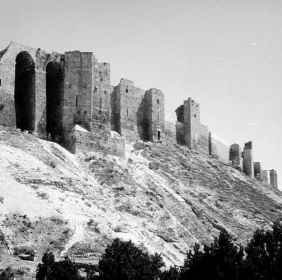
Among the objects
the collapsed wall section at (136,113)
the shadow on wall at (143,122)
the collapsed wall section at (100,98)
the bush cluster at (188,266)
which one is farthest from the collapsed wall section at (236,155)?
the bush cluster at (188,266)

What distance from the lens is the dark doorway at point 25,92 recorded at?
43.2m

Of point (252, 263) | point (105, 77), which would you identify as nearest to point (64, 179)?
point (105, 77)

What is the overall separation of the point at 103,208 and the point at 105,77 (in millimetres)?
14576

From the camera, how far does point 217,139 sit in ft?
215

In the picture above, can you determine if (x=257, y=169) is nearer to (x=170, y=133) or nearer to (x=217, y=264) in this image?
(x=170, y=133)

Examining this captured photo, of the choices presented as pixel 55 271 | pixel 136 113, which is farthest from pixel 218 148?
pixel 55 271

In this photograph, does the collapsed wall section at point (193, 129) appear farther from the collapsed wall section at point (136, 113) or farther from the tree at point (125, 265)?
the tree at point (125, 265)

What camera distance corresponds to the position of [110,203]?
3706 centimetres

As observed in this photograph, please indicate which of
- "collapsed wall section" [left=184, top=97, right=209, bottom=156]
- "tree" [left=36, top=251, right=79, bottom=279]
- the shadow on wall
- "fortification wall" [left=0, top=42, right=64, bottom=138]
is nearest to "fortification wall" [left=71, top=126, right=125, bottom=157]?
"fortification wall" [left=0, top=42, right=64, bottom=138]

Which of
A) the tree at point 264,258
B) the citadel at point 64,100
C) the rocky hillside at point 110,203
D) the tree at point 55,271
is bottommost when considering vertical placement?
the tree at point 55,271

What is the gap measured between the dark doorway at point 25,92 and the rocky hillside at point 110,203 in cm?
302

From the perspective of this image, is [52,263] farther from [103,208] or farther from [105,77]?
[105,77]

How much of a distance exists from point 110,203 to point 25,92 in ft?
39.8

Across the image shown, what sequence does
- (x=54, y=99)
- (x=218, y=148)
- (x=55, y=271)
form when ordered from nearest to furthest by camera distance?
(x=55, y=271)
(x=54, y=99)
(x=218, y=148)
